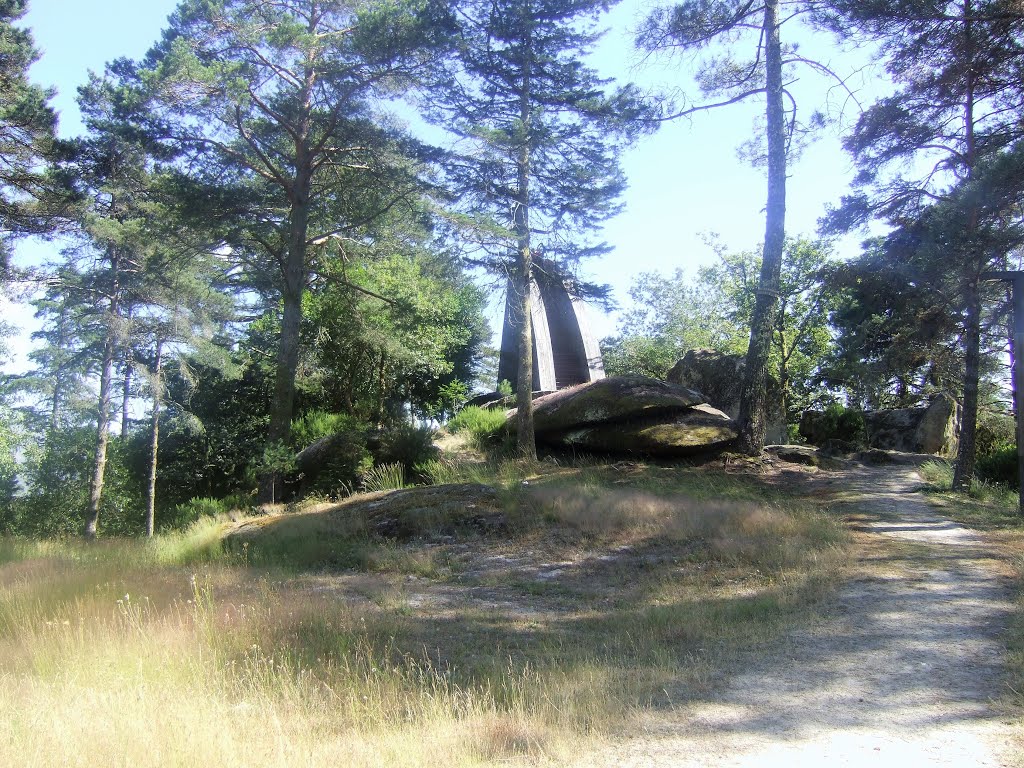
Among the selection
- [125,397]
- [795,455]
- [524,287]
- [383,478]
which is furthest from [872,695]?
[125,397]

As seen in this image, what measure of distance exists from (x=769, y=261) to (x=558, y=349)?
1243 cm

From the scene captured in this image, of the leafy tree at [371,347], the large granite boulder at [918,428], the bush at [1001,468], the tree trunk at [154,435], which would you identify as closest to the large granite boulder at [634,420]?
the leafy tree at [371,347]

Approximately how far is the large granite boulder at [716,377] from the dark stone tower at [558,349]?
425 cm

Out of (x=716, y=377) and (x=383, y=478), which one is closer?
(x=383, y=478)

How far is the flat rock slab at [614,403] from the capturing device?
584 inches

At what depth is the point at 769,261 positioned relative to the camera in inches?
546

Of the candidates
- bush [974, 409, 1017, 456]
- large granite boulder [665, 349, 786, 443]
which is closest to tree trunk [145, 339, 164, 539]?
large granite boulder [665, 349, 786, 443]

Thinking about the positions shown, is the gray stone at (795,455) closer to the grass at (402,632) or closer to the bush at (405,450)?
the grass at (402,632)

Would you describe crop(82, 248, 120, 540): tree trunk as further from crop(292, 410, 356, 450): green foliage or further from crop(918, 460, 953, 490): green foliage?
crop(918, 460, 953, 490): green foliage

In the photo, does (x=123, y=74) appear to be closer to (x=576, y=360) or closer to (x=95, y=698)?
(x=576, y=360)

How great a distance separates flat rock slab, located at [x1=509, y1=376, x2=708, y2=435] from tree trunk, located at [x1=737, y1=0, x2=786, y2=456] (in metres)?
1.44

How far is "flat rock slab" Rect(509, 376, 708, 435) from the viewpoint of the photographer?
1484 cm

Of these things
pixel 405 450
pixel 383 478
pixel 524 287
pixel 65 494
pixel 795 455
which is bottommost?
pixel 65 494

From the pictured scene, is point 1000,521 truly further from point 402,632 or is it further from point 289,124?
point 289,124
